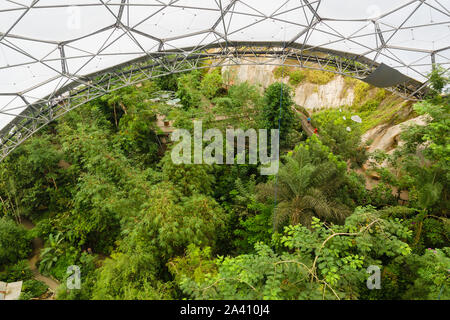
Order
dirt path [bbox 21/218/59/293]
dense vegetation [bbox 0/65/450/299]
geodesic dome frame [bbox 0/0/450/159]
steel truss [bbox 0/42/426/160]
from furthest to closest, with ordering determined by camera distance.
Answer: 1. dirt path [bbox 21/218/59/293]
2. steel truss [bbox 0/42/426/160]
3. geodesic dome frame [bbox 0/0/450/159]
4. dense vegetation [bbox 0/65/450/299]

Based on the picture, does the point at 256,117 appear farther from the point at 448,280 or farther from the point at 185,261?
the point at 448,280

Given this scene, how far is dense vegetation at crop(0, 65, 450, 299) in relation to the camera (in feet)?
11.7

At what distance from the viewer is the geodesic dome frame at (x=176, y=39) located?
6961mm

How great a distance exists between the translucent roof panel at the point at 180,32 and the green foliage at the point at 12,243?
221 inches

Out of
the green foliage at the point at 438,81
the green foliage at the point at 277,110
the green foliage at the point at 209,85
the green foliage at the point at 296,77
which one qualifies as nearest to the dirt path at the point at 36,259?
the green foliage at the point at 277,110

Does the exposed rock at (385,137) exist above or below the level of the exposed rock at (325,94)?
below

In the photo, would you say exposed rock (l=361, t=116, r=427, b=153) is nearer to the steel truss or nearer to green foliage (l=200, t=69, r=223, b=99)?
the steel truss

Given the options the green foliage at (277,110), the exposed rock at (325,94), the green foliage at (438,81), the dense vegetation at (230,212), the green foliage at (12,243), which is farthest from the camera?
the exposed rock at (325,94)

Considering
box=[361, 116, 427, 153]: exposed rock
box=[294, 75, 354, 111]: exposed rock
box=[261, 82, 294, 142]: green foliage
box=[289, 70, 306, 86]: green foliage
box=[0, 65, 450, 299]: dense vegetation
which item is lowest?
box=[0, 65, 450, 299]: dense vegetation

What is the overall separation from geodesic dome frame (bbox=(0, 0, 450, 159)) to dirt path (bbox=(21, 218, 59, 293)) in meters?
5.58

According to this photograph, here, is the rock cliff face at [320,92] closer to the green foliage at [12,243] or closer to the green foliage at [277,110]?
the green foliage at [277,110]

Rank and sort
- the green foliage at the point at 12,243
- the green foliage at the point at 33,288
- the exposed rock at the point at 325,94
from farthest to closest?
1. the exposed rock at the point at 325,94
2. the green foliage at the point at 12,243
3. the green foliage at the point at 33,288

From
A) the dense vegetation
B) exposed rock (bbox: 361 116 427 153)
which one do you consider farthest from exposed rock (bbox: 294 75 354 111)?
exposed rock (bbox: 361 116 427 153)
